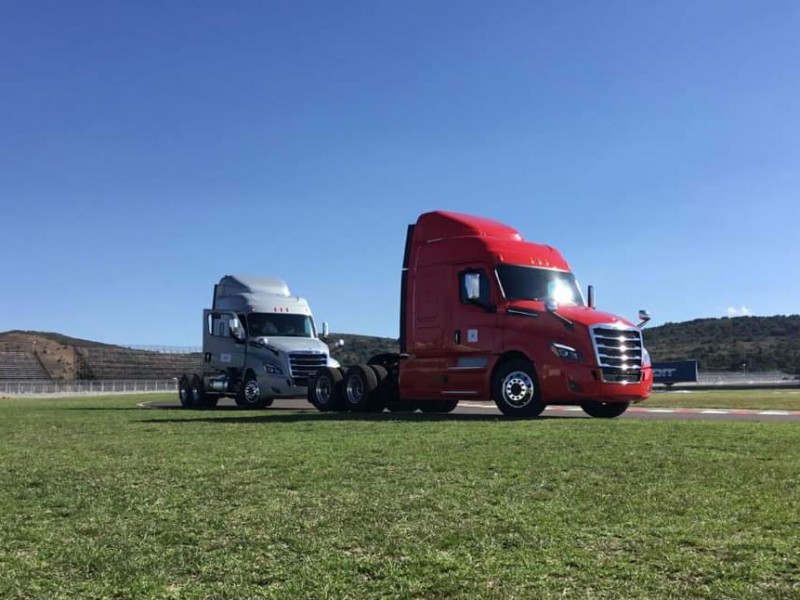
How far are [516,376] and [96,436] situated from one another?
6997 mm

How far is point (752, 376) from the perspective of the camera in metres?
81.5

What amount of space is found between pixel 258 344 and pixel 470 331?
9672 mm

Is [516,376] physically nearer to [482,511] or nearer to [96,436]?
[96,436]

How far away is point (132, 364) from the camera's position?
333 feet

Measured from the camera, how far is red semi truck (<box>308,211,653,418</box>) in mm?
13133

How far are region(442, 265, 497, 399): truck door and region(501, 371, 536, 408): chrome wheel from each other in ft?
1.50

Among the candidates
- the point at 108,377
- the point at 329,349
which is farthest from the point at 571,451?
the point at 108,377

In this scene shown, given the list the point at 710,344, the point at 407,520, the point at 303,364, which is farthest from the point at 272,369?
the point at 710,344

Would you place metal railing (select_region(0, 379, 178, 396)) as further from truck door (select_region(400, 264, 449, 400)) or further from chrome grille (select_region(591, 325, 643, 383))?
chrome grille (select_region(591, 325, 643, 383))

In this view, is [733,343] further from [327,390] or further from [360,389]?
[360,389]

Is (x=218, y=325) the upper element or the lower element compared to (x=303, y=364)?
upper

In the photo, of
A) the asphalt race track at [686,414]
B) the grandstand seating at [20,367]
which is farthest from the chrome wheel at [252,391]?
the grandstand seating at [20,367]

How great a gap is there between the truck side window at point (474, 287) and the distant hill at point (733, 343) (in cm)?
9978

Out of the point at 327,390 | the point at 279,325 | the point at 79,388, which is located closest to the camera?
the point at 327,390
